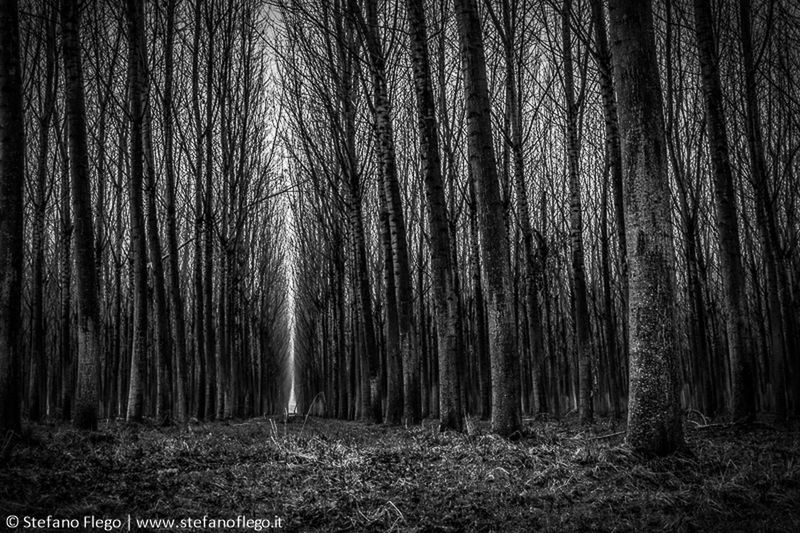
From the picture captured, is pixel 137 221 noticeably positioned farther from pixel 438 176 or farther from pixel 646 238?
pixel 646 238

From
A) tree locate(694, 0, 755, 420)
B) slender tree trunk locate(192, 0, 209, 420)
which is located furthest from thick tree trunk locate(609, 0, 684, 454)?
slender tree trunk locate(192, 0, 209, 420)

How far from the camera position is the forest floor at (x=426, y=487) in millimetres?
2783

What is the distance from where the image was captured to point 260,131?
15.1m

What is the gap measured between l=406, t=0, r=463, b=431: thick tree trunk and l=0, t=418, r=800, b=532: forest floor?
169 cm

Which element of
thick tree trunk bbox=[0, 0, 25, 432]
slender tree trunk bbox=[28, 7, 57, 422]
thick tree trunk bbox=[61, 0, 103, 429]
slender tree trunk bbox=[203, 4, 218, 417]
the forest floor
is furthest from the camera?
slender tree trunk bbox=[203, 4, 218, 417]

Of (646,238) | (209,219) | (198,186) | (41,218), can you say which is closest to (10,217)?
(646,238)

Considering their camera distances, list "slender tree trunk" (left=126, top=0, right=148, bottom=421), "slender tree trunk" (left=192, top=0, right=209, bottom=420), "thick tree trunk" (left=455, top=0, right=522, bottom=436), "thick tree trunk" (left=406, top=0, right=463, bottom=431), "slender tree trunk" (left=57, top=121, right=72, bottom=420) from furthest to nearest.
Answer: "slender tree trunk" (left=192, top=0, right=209, bottom=420) → "slender tree trunk" (left=57, top=121, right=72, bottom=420) → "slender tree trunk" (left=126, top=0, right=148, bottom=421) → "thick tree trunk" (left=406, top=0, right=463, bottom=431) → "thick tree trunk" (left=455, top=0, right=522, bottom=436)

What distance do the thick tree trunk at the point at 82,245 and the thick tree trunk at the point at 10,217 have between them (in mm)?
1399

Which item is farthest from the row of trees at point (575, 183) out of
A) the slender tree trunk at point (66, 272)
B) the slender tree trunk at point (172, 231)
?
the slender tree trunk at point (66, 272)

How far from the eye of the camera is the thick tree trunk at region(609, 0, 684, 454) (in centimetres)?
369

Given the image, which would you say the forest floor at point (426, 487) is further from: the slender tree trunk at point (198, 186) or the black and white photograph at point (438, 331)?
the slender tree trunk at point (198, 186)

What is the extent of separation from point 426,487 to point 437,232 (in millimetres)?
3977

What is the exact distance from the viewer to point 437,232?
23.1 feet

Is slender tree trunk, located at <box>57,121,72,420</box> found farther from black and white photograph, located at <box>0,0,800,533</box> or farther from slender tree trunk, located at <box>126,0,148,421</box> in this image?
slender tree trunk, located at <box>126,0,148,421</box>
